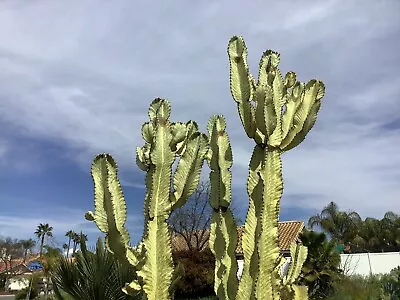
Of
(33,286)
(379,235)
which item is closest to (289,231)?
(379,235)

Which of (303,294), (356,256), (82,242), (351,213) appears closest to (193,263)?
(356,256)

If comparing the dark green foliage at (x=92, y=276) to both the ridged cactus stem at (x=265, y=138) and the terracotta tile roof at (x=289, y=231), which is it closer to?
the ridged cactus stem at (x=265, y=138)

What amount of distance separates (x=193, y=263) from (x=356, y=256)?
27.4ft

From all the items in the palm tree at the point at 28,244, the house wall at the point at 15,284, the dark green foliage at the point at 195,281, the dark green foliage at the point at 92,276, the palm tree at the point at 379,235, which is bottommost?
the dark green foliage at the point at 92,276

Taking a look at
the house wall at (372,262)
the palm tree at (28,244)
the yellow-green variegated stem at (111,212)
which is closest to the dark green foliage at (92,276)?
the yellow-green variegated stem at (111,212)

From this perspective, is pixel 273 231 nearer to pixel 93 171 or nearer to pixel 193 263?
pixel 93 171

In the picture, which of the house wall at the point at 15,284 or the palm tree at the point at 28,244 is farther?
the palm tree at the point at 28,244

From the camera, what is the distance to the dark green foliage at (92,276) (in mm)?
6949

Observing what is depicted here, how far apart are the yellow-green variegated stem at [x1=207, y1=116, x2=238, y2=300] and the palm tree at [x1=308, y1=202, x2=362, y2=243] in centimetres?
3417

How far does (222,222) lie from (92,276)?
135 inches

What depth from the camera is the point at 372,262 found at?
23406 millimetres

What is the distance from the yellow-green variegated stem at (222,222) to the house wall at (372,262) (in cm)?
1984

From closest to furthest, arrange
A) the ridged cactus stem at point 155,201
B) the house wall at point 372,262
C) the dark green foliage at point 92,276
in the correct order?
1. the ridged cactus stem at point 155,201
2. the dark green foliage at point 92,276
3. the house wall at point 372,262

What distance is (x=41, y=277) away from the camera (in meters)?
26.5
